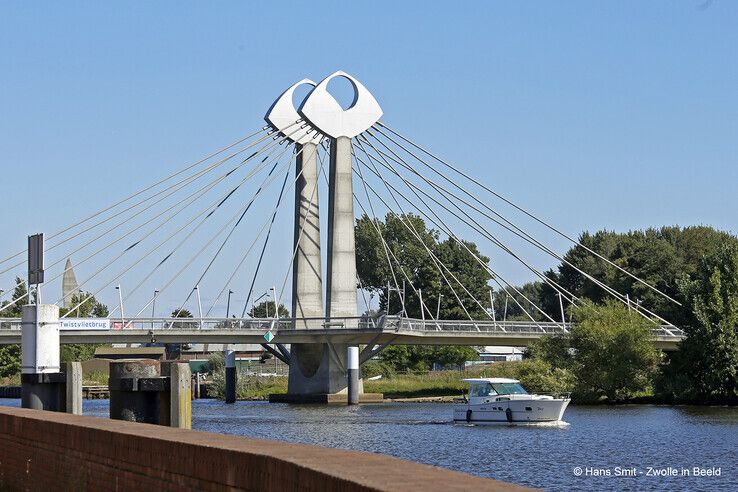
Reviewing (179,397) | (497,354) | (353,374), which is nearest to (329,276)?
(353,374)

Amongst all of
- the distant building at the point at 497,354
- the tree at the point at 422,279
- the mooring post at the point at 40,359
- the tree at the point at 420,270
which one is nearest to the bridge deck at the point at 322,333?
the tree at the point at 422,279

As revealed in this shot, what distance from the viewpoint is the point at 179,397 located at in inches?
810

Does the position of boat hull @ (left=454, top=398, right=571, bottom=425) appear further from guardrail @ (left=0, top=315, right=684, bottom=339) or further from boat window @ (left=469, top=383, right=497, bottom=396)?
guardrail @ (left=0, top=315, right=684, bottom=339)

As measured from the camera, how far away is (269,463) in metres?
10.5

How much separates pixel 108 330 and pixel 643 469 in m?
47.6

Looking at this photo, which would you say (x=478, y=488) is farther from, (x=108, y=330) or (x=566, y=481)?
(x=108, y=330)

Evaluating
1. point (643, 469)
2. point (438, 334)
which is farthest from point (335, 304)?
point (643, 469)

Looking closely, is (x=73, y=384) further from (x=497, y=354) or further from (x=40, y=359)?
(x=497, y=354)

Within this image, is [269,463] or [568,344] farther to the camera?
[568,344]

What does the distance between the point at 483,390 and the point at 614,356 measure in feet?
56.9

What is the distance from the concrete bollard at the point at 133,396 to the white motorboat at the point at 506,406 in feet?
128

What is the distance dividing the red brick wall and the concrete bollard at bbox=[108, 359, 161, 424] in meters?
2.25

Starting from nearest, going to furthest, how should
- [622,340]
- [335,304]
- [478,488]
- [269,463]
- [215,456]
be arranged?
[478,488], [269,463], [215,456], [622,340], [335,304]

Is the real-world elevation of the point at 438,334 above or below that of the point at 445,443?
above
